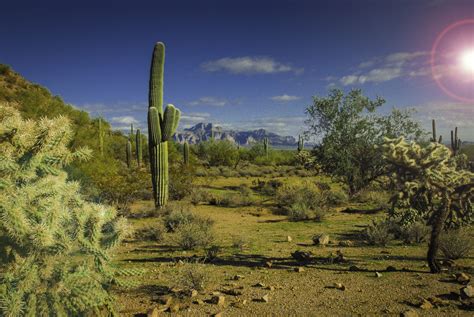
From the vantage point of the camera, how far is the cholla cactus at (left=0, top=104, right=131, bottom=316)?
3.95 m

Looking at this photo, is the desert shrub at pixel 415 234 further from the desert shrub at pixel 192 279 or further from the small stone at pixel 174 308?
the small stone at pixel 174 308

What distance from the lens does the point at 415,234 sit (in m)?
9.95

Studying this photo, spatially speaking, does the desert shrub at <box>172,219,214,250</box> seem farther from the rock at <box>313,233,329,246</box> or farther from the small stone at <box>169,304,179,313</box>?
the small stone at <box>169,304,179,313</box>

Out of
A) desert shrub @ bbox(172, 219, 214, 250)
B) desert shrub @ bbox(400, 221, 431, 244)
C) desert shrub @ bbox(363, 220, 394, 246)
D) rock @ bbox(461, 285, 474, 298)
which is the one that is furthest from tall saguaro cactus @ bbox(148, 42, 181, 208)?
rock @ bbox(461, 285, 474, 298)

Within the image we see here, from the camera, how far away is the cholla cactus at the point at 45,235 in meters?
3.95

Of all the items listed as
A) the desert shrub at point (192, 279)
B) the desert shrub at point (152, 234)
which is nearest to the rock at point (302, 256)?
the desert shrub at point (192, 279)

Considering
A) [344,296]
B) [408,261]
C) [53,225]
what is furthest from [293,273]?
[53,225]

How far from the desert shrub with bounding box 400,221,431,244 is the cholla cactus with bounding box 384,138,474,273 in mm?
2339

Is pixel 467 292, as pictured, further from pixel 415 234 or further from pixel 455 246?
pixel 415 234

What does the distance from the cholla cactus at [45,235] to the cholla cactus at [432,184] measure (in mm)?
5633

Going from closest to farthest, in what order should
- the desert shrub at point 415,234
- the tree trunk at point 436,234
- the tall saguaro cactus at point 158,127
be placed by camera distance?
the tree trunk at point 436,234 → the desert shrub at point 415,234 → the tall saguaro cactus at point 158,127

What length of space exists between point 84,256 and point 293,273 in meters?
4.51

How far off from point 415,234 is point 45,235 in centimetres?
938

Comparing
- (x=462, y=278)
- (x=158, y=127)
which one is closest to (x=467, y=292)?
(x=462, y=278)
